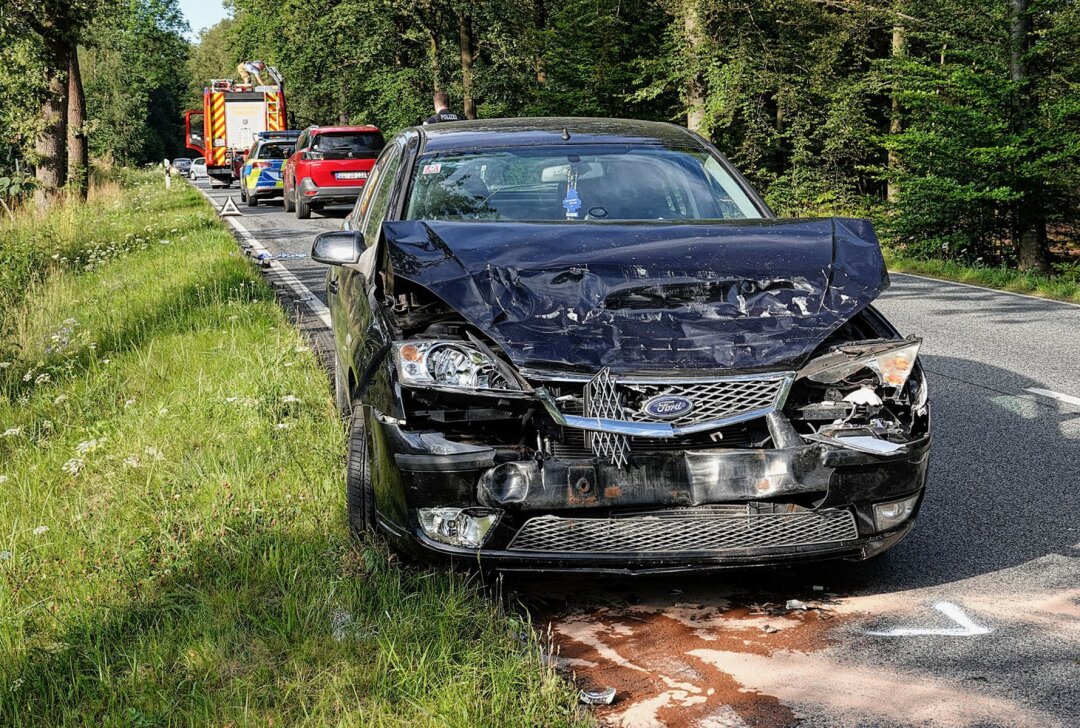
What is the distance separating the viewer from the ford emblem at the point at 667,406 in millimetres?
3699

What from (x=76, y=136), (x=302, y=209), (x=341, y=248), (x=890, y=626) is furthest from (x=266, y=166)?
(x=890, y=626)

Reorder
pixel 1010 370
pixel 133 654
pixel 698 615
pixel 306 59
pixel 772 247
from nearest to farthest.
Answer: pixel 133 654
pixel 698 615
pixel 772 247
pixel 1010 370
pixel 306 59

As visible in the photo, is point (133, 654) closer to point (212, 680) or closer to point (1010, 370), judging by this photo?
point (212, 680)

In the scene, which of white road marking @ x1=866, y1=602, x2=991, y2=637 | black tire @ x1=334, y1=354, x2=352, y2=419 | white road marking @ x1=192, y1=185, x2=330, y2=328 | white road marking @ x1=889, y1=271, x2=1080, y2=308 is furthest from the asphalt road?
white road marking @ x1=889, y1=271, x2=1080, y2=308

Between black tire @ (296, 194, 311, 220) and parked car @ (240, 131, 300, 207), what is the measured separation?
5362 mm

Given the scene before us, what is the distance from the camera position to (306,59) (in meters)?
56.4

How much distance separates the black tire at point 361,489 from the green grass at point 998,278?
34.6ft

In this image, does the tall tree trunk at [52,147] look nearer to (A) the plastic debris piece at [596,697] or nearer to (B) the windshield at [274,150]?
(B) the windshield at [274,150]

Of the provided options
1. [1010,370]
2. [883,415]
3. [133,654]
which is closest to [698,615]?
[883,415]

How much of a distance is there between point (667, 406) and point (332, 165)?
22.4 m

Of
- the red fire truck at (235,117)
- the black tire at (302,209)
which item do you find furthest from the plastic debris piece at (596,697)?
the red fire truck at (235,117)

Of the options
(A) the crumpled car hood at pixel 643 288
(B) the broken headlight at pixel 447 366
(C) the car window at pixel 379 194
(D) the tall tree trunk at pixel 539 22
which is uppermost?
(D) the tall tree trunk at pixel 539 22

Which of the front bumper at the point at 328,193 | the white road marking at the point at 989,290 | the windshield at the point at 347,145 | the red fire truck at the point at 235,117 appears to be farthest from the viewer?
the red fire truck at the point at 235,117

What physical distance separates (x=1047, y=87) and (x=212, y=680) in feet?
54.0
